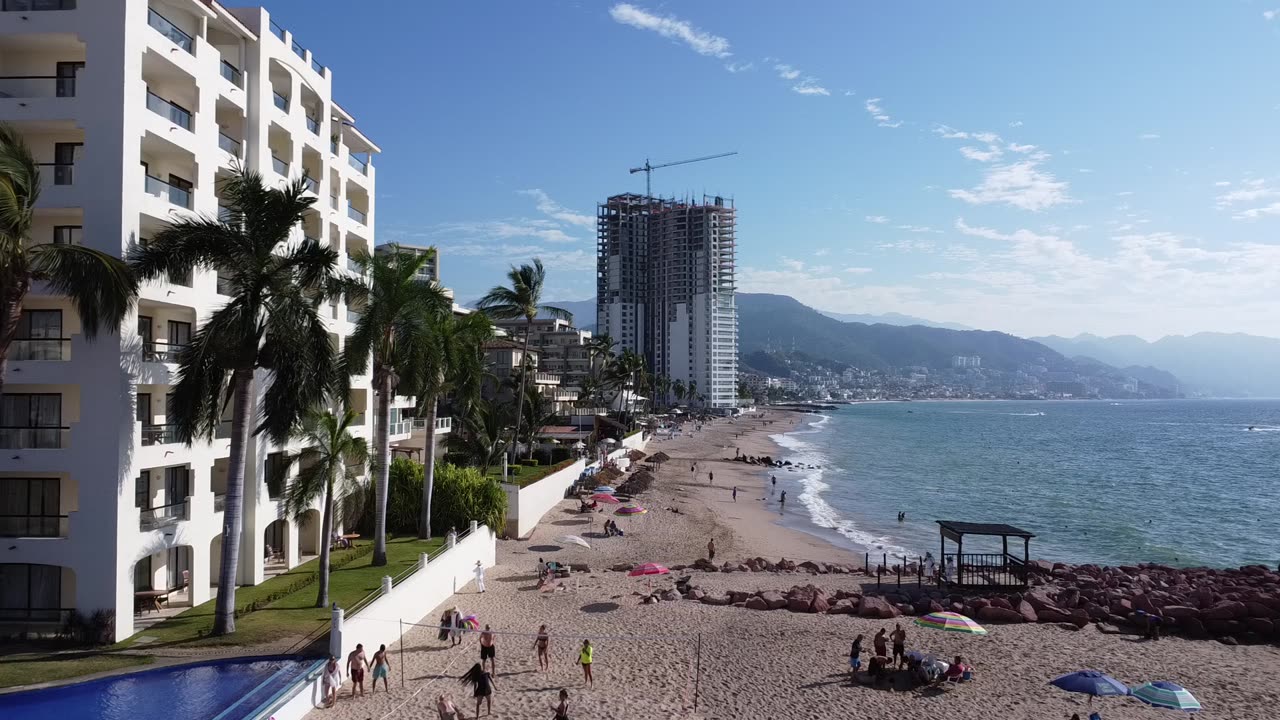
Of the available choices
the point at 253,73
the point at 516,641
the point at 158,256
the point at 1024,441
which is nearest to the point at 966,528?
the point at 516,641

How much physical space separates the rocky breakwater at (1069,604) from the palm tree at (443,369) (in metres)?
10.5

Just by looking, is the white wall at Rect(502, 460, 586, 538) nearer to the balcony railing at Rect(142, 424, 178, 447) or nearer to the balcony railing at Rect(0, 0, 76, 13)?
the balcony railing at Rect(142, 424, 178, 447)

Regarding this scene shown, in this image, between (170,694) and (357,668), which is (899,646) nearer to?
(357,668)

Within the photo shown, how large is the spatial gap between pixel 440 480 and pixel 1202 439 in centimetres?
16728

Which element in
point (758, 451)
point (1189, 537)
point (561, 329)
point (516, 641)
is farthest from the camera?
point (561, 329)

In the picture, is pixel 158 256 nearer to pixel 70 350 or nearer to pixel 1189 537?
pixel 70 350

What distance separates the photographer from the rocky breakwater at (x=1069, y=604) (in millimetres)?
26156

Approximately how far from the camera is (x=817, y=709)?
18.2m

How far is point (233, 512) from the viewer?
19609mm

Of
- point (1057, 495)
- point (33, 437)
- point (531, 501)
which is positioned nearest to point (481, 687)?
point (33, 437)

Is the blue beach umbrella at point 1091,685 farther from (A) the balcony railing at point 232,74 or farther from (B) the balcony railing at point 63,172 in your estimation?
(A) the balcony railing at point 232,74

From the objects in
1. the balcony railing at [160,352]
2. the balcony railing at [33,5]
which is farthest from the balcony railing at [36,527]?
the balcony railing at [33,5]

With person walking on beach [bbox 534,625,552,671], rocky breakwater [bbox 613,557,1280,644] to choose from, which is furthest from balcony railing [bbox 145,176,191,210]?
rocky breakwater [bbox 613,557,1280,644]

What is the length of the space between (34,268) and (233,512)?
7.24 metres
